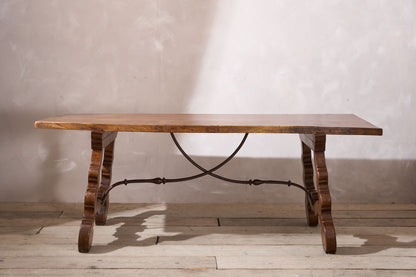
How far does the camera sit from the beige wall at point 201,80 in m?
3.09

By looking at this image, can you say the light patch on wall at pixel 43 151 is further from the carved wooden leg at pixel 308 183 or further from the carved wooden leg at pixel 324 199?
the carved wooden leg at pixel 324 199

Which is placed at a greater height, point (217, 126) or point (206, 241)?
point (217, 126)

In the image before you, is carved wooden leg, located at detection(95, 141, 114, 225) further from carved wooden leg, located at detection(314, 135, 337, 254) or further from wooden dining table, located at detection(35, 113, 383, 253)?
carved wooden leg, located at detection(314, 135, 337, 254)

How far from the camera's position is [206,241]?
8.17 feet

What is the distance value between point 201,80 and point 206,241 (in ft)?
3.81

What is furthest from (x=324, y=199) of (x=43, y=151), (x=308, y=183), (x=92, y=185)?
(x=43, y=151)

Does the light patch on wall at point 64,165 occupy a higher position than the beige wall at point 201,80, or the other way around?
the beige wall at point 201,80

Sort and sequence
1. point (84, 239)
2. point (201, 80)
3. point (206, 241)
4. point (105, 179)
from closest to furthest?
point (84, 239), point (206, 241), point (105, 179), point (201, 80)

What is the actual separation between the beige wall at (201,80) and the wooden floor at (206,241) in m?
0.24

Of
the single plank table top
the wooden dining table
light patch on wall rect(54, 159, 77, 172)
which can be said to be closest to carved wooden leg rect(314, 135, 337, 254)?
the wooden dining table

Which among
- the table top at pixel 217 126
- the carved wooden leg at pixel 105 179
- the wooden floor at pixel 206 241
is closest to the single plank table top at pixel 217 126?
the table top at pixel 217 126

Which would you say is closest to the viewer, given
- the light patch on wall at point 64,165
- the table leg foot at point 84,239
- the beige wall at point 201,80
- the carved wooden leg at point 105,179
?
the table leg foot at point 84,239

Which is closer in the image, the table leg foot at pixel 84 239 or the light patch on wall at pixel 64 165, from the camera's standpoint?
the table leg foot at pixel 84 239

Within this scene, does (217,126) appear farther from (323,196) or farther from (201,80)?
(201,80)
